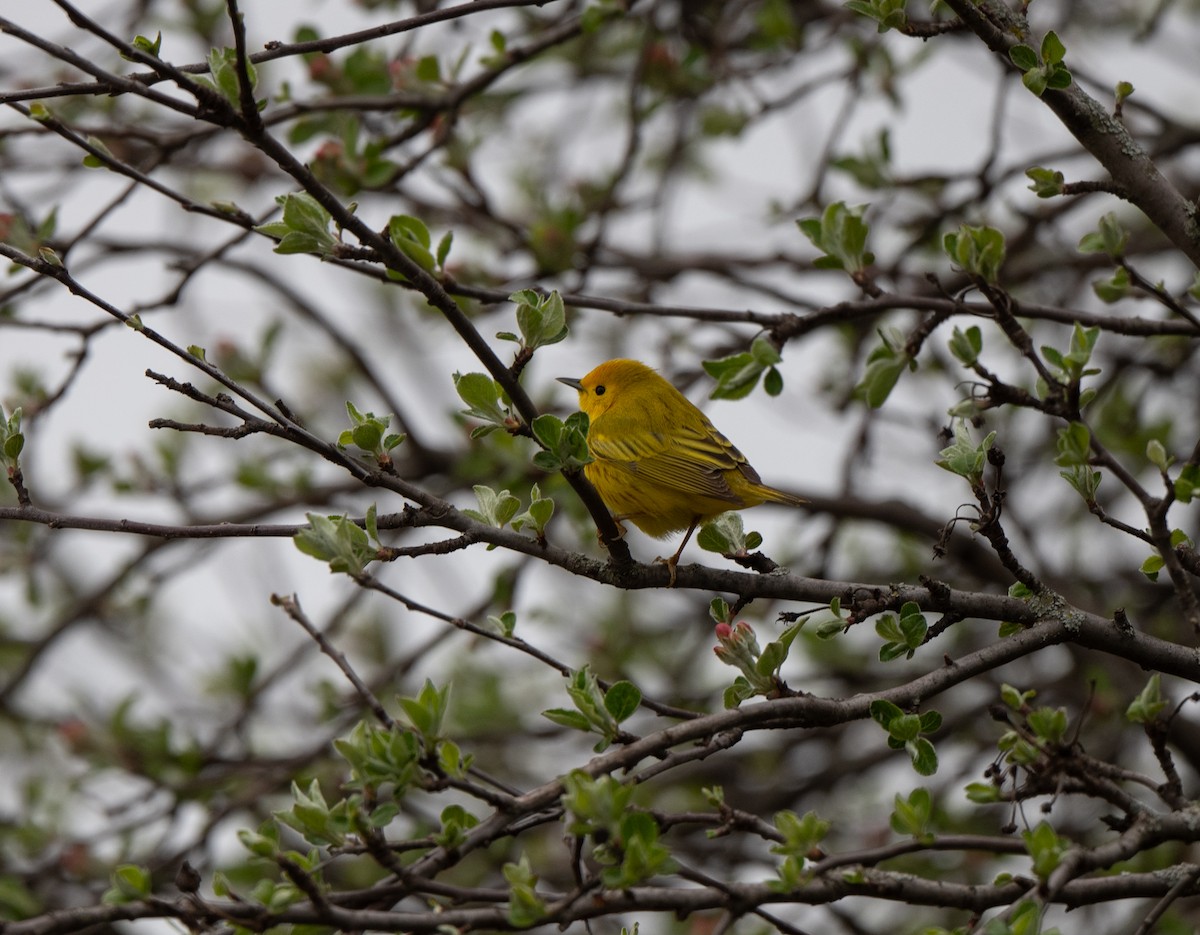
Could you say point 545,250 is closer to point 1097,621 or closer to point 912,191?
point 912,191

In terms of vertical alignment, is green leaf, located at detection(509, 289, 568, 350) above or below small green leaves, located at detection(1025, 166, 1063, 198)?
below

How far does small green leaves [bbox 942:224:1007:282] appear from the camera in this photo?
2.40m

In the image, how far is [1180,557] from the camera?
2.58m

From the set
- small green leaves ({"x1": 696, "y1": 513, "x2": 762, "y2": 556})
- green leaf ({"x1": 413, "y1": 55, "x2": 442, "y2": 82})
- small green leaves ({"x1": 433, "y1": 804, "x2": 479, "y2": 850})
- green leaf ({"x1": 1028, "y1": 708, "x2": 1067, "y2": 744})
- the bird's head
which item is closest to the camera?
small green leaves ({"x1": 433, "y1": 804, "x2": 479, "y2": 850})

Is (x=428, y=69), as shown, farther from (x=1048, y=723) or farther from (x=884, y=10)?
(x=1048, y=723)

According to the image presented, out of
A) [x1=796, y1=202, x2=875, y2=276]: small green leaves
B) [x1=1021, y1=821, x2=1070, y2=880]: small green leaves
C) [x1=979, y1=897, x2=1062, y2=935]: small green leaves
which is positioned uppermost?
[x1=796, y1=202, x2=875, y2=276]: small green leaves

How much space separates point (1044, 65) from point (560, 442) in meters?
1.26

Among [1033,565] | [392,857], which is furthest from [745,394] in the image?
[1033,565]

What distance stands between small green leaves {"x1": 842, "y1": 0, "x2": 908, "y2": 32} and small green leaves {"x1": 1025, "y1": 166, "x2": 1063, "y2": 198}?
430mm

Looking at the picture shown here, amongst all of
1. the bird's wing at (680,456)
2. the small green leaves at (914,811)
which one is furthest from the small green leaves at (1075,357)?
the bird's wing at (680,456)

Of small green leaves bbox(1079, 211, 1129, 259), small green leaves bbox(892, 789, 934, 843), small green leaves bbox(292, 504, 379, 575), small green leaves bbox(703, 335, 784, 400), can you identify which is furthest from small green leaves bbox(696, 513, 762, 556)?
small green leaves bbox(1079, 211, 1129, 259)

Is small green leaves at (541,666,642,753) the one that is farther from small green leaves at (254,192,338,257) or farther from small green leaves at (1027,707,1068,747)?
small green leaves at (254,192,338,257)

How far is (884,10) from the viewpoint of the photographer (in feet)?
9.11

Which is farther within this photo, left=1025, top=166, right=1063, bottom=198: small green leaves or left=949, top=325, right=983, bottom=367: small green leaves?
left=1025, top=166, right=1063, bottom=198: small green leaves
